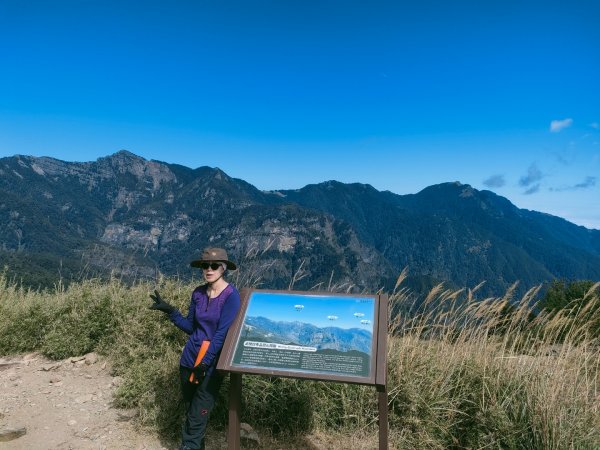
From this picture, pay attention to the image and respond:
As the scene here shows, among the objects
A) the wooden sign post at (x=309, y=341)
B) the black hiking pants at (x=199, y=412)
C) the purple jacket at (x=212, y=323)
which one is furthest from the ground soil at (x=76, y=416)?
the purple jacket at (x=212, y=323)

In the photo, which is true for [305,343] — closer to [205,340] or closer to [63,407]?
[205,340]

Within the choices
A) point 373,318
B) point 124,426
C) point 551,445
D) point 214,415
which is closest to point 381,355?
point 373,318

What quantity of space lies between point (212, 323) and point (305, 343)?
976mm

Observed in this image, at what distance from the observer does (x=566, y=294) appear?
1903 centimetres

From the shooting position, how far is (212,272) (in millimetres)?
4211

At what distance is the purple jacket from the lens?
397 centimetres

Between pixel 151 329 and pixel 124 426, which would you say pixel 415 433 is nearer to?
pixel 124 426

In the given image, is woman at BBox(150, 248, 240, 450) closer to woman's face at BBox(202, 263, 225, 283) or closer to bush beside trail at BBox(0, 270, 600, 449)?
woman's face at BBox(202, 263, 225, 283)

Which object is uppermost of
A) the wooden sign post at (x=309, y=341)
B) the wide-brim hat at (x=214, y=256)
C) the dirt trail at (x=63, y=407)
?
the wide-brim hat at (x=214, y=256)

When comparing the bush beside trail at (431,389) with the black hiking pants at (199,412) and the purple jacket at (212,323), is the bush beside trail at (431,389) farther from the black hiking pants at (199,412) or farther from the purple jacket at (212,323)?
the purple jacket at (212,323)

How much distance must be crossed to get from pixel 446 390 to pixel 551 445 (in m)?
1.08

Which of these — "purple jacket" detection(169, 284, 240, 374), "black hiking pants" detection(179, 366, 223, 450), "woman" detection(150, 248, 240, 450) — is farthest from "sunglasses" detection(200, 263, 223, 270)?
"black hiking pants" detection(179, 366, 223, 450)

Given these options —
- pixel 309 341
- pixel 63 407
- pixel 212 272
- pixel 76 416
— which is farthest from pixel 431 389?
pixel 63 407

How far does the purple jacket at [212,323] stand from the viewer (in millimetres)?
3967
